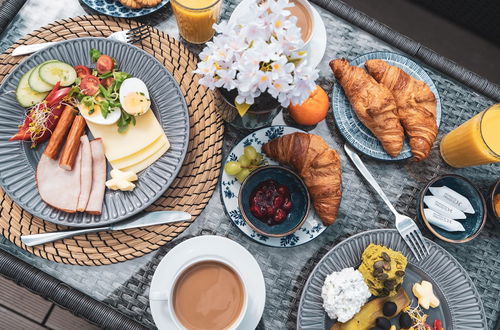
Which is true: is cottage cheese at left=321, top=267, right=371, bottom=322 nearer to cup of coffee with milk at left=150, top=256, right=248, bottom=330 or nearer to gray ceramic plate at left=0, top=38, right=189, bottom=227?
cup of coffee with milk at left=150, top=256, right=248, bottom=330

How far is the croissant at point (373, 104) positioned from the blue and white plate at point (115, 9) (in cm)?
59

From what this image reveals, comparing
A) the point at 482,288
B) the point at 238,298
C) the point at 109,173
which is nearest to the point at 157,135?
the point at 109,173

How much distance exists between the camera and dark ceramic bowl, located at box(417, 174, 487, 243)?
124cm

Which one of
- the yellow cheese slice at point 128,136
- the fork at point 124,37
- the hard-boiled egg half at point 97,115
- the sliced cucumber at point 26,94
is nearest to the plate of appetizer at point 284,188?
the yellow cheese slice at point 128,136

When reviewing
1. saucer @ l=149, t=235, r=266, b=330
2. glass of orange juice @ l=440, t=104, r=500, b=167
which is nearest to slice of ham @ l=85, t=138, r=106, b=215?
saucer @ l=149, t=235, r=266, b=330

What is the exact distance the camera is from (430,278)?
1.21 metres

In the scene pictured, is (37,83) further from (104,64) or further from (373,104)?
(373,104)

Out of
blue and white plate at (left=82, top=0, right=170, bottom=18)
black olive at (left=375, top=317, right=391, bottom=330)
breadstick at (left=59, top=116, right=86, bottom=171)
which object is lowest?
black olive at (left=375, top=317, right=391, bottom=330)

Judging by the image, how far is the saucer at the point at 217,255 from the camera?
1133mm

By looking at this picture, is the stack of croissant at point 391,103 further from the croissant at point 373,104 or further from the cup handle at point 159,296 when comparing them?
the cup handle at point 159,296

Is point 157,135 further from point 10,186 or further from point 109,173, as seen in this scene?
point 10,186

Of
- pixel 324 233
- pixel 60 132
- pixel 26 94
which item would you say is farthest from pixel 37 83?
pixel 324 233

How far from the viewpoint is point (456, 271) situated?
120 centimetres

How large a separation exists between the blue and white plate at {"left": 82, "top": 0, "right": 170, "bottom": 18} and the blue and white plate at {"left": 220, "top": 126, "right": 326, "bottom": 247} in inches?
19.3
